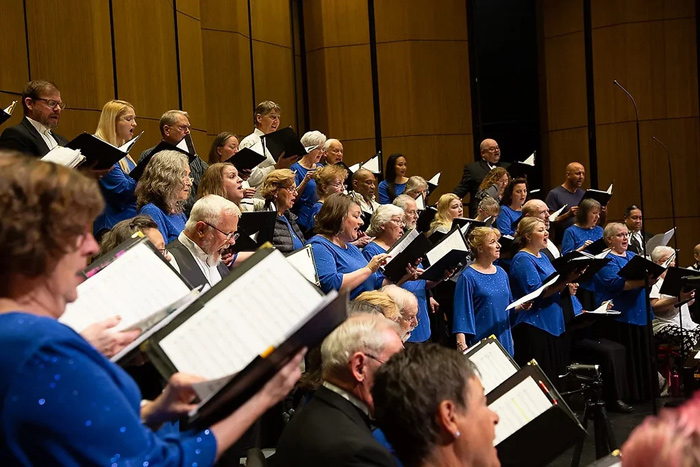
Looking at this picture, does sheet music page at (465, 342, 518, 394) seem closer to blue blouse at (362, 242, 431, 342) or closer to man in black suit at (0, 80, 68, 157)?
blue blouse at (362, 242, 431, 342)

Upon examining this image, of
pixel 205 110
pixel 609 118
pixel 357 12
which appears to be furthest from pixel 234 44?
pixel 609 118

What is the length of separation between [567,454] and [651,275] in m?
2.15

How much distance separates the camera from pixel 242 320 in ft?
5.88

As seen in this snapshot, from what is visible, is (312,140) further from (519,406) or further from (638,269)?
(519,406)

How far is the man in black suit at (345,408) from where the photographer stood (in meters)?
2.21

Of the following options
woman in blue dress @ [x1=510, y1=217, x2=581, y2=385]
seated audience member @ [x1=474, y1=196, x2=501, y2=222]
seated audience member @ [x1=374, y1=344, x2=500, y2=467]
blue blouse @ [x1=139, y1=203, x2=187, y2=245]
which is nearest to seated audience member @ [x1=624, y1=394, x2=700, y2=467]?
seated audience member @ [x1=374, y1=344, x2=500, y2=467]

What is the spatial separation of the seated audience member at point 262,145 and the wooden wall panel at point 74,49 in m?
1.20

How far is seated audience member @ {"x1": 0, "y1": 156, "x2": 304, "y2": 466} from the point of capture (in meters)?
1.28

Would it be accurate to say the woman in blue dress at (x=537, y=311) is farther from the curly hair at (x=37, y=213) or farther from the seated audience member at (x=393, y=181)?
the curly hair at (x=37, y=213)

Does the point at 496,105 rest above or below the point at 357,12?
below

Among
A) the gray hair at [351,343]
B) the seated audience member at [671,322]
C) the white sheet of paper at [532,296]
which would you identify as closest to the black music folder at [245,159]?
the white sheet of paper at [532,296]

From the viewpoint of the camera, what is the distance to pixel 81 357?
52.4 inches

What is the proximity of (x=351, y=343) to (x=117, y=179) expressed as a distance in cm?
244

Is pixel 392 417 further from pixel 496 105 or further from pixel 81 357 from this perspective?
pixel 496 105
